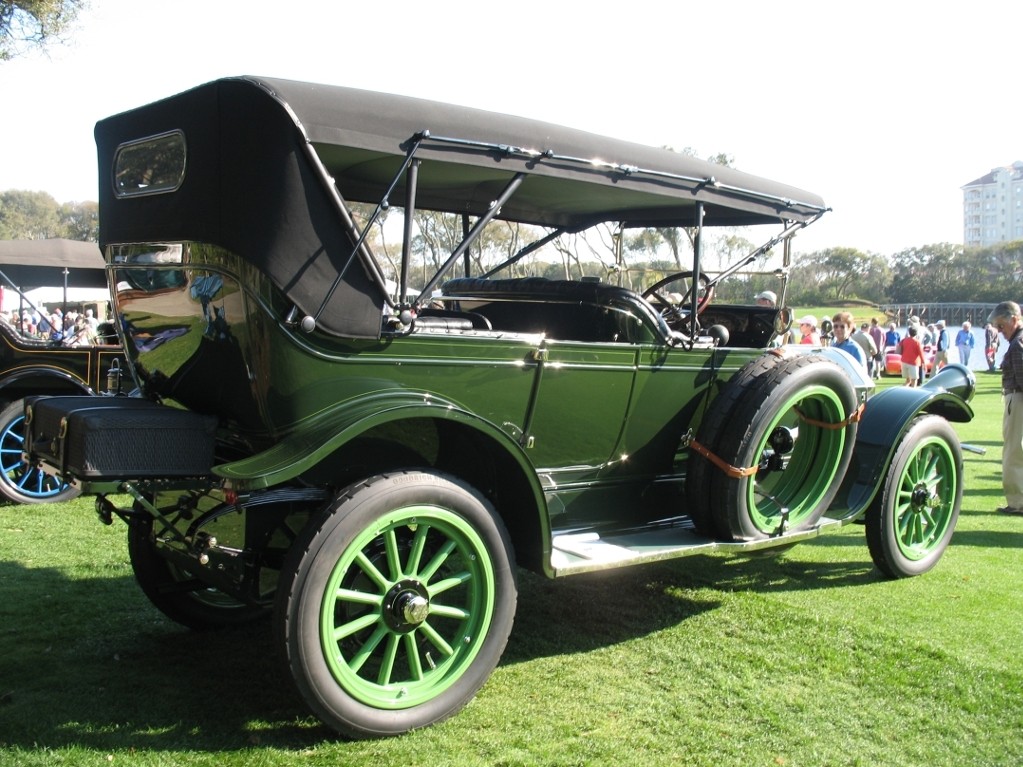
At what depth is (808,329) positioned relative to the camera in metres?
11.2

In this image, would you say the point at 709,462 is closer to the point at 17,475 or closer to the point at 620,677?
the point at 620,677

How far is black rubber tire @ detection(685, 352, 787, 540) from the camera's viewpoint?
413 cm

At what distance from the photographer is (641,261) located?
17.6ft

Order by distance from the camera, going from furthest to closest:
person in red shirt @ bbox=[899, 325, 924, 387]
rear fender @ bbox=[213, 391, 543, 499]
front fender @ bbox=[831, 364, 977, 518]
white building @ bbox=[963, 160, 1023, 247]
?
1. white building @ bbox=[963, 160, 1023, 247]
2. person in red shirt @ bbox=[899, 325, 924, 387]
3. front fender @ bbox=[831, 364, 977, 518]
4. rear fender @ bbox=[213, 391, 543, 499]

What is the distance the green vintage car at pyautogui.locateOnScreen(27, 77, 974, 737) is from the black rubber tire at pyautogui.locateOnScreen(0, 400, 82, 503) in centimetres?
327

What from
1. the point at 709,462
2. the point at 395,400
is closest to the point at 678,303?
the point at 709,462

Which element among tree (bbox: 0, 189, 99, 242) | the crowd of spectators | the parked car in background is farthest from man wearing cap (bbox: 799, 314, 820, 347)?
tree (bbox: 0, 189, 99, 242)

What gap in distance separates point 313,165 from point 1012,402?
6.62 m

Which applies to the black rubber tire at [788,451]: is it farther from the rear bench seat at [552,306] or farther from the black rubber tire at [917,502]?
the rear bench seat at [552,306]

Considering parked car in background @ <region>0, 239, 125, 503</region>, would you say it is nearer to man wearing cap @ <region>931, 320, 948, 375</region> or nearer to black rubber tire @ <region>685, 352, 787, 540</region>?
black rubber tire @ <region>685, 352, 787, 540</region>

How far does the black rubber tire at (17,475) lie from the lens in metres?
6.64

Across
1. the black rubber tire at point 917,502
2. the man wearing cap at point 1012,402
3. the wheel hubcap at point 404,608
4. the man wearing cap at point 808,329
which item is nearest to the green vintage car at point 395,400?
the wheel hubcap at point 404,608

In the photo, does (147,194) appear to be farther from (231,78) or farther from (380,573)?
(380,573)

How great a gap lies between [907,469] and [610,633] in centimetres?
214
